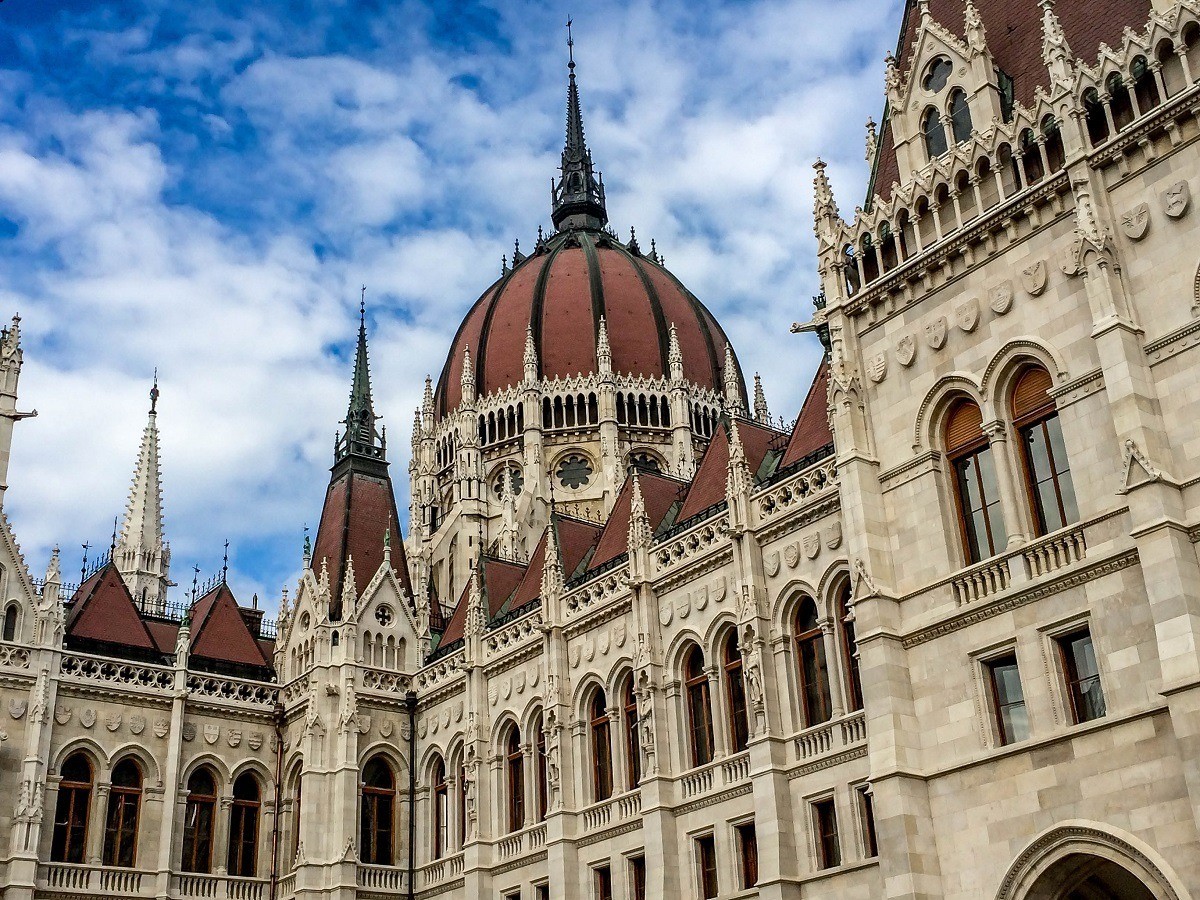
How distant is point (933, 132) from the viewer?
84.8 ft

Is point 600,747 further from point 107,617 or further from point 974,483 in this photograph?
point 107,617

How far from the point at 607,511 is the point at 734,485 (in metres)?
24.5

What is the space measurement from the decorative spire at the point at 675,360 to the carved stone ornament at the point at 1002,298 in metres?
34.8

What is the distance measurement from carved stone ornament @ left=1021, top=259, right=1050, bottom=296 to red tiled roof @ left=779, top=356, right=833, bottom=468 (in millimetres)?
7168

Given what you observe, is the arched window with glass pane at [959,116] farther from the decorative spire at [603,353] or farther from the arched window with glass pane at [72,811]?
the decorative spire at [603,353]

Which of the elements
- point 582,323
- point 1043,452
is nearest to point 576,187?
point 582,323

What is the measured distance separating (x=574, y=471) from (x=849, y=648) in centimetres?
3041

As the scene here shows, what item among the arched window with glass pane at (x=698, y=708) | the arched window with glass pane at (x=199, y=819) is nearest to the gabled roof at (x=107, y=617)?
the arched window with glass pane at (x=199, y=819)

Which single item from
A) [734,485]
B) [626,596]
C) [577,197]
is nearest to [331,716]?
[626,596]

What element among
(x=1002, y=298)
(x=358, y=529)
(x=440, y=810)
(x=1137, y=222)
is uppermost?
(x=358, y=529)

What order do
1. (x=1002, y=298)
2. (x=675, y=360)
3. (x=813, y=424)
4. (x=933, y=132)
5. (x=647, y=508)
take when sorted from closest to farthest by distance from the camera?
(x=1002, y=298) < (x=933, y=132) < (x=813, y=424) < (x=647, y=508) < (x=675, y=360)

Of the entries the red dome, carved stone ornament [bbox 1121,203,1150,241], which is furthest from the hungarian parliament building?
the red dome

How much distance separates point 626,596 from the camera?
3231 centimetres

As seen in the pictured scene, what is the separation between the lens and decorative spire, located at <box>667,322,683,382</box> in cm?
5797
